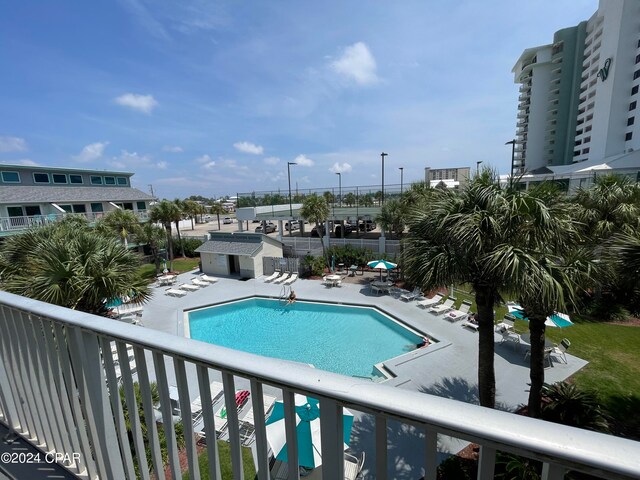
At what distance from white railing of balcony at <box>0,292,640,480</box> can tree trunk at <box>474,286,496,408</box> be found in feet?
22.5

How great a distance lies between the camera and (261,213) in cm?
3169

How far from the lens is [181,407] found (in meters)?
1.62

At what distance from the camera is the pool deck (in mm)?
7480

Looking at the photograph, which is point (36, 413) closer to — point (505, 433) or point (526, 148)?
point (505, 433)

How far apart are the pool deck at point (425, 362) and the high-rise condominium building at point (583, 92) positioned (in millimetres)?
34469

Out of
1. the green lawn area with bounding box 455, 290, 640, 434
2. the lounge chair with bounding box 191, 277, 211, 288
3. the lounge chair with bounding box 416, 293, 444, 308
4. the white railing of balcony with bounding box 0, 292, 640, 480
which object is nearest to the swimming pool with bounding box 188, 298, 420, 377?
the lounge chair with bounding box 416, 293, 444, 308

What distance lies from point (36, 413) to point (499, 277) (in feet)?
23.8

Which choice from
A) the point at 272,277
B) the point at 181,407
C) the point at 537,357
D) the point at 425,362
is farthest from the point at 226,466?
the point at 272,277

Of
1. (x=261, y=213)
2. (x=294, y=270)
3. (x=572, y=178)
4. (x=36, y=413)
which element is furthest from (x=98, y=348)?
(x=572, y=178)

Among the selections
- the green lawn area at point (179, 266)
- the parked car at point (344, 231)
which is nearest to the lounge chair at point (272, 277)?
the green lawn area at point (179, 266)

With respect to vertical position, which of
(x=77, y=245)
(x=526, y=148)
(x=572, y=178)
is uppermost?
(x=526, y=148)

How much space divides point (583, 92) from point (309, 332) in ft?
254

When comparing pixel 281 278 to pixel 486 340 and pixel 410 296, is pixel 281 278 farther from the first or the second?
pixel 486 340

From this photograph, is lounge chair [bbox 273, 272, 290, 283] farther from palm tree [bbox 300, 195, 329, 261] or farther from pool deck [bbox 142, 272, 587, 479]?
palm tree [bbox 300, 195, 329, 261]
